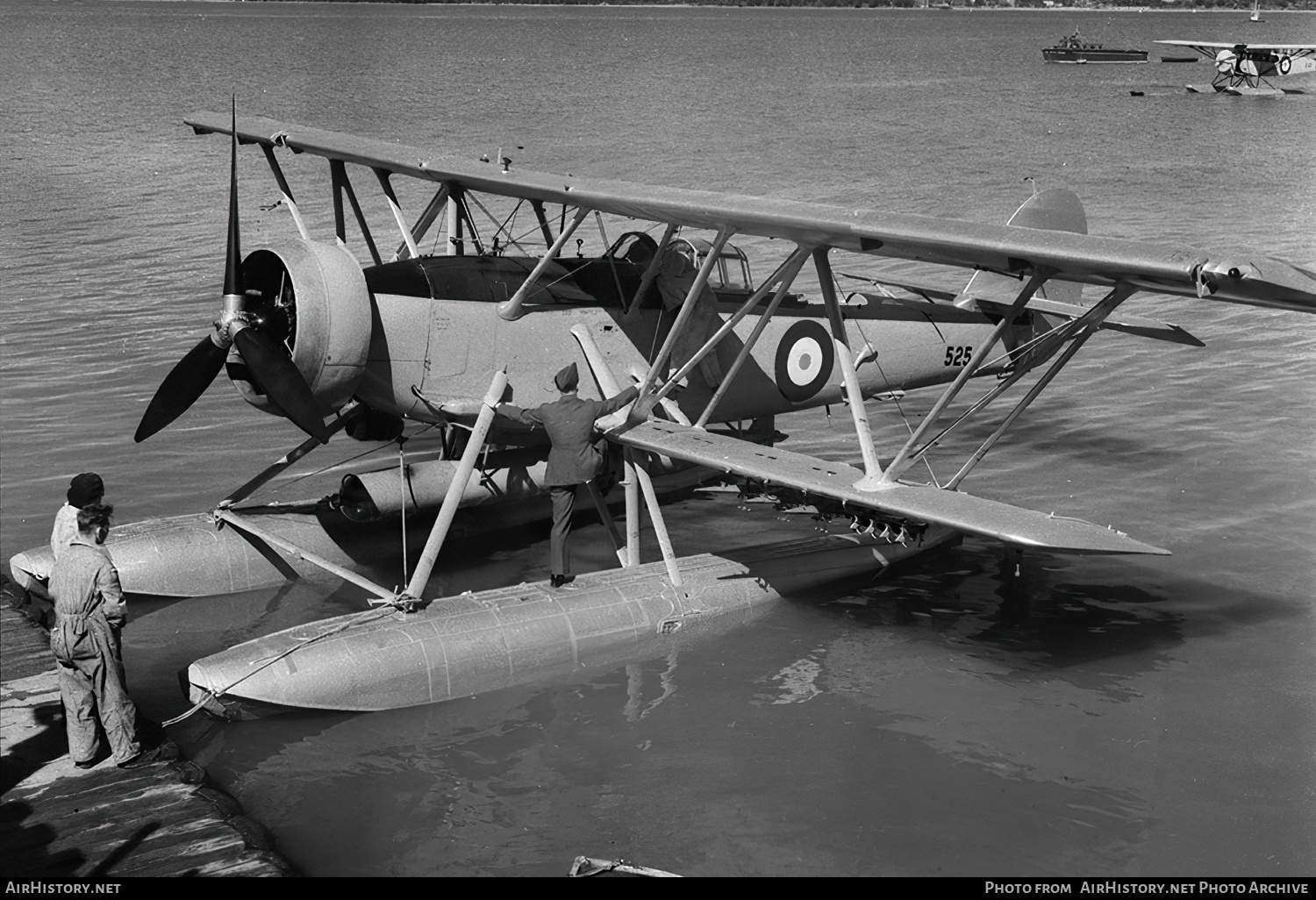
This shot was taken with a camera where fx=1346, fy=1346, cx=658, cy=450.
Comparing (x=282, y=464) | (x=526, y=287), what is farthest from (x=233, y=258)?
(x=282, y=464)

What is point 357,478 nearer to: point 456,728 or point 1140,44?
point 456,728

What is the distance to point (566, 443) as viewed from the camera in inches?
379

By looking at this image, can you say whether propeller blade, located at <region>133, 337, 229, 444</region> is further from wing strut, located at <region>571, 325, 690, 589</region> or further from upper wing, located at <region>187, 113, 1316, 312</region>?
wing strut, located at <region>571, 325, 690, 589</region>

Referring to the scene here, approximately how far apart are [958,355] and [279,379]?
21.5 feet

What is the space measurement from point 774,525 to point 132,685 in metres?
5.76

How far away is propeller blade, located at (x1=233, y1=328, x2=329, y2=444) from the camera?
27.8 ft

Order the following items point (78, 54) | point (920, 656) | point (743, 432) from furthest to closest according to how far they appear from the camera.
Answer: point (78, 54)
point (743, 432)
point (920, 656)

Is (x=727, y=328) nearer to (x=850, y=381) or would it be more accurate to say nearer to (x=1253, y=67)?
(x=850, y=381)

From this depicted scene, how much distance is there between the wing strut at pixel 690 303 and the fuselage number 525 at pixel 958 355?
3.34 metres

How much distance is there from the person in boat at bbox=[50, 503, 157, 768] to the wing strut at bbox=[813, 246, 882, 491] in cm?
466

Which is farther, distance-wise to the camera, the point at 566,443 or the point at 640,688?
the point at 566,443

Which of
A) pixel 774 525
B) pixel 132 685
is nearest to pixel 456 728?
pixel 132 685

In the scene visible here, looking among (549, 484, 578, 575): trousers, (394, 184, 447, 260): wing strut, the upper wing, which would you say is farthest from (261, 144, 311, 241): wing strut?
(549, 484, 578, 575): trousers

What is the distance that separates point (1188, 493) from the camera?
43.6 feet
